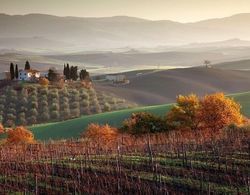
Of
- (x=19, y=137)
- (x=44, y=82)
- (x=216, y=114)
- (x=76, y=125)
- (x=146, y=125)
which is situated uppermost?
(x=44, y=82)

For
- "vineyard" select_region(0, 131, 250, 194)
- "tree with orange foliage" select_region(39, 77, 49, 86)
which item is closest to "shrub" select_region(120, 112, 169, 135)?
"vineyard" select_region(0, 131, 250, 194)

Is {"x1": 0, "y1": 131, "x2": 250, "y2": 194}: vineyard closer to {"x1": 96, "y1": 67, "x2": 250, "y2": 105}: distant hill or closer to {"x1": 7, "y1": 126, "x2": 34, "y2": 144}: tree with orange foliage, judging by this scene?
{"x1": 7, "y1": 126, "x2": 34, "y2": 144}: tree with orange foliage

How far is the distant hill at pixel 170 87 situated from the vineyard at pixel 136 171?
102m

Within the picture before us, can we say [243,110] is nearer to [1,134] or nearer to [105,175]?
[1,134]

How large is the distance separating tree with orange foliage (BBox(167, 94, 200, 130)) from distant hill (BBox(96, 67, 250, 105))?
2897 inches

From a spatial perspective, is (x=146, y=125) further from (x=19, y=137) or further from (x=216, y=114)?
(x=19, y=137)

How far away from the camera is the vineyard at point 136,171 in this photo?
34562 mm

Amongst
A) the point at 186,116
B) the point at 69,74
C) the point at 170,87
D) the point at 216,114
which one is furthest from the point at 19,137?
the point at 170,87

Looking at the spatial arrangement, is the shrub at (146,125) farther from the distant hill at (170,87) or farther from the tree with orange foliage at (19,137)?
the distant hill at (170,87)

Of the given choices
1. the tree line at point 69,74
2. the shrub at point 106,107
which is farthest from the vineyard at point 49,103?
the tree line at point 69,74

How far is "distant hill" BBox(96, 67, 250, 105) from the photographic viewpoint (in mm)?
159250

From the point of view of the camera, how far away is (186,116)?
75.1 meters

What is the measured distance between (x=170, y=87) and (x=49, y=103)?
57825mm

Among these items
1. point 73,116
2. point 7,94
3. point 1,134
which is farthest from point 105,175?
point 7,94
